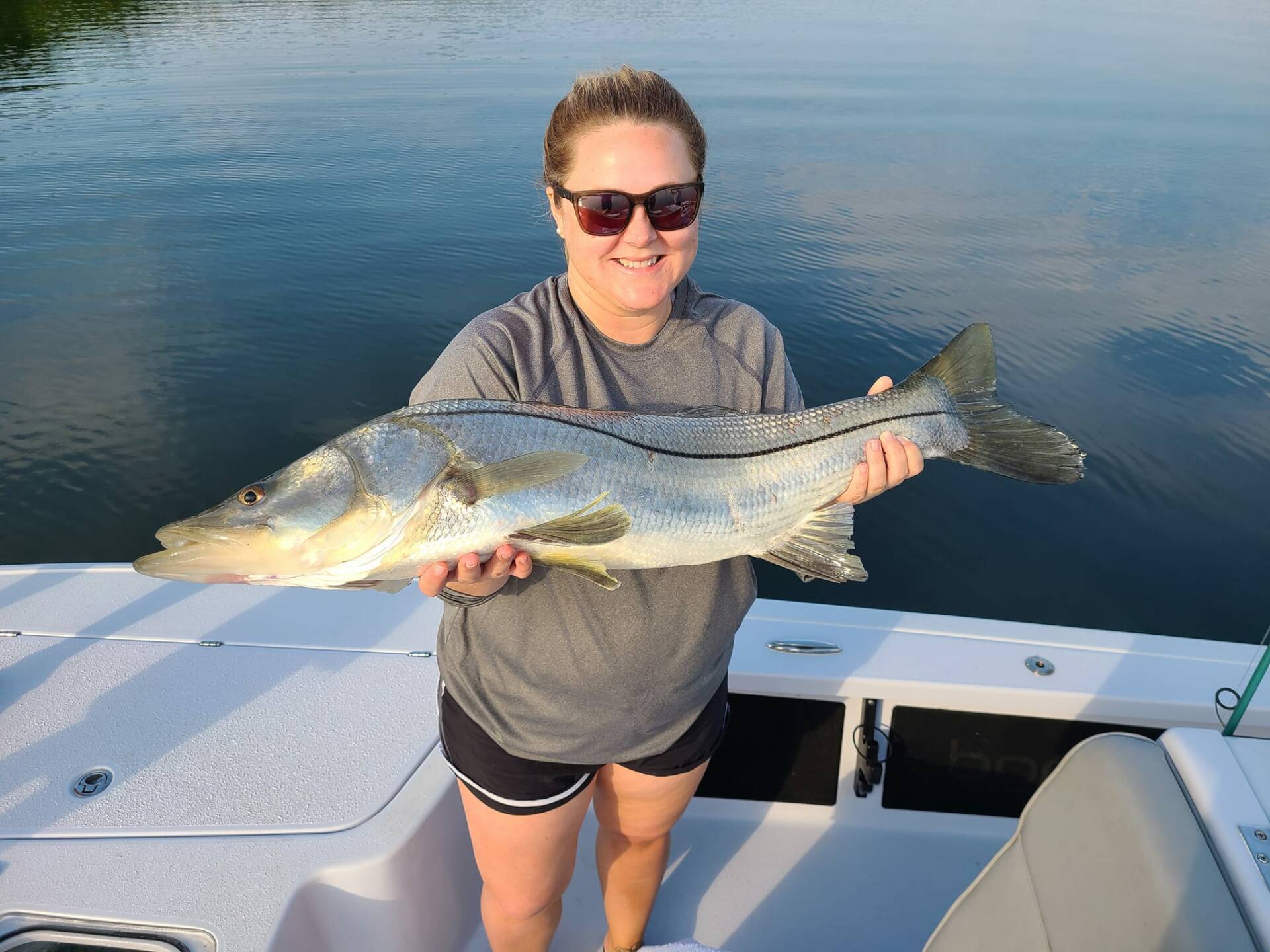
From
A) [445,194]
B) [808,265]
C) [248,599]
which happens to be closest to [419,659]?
[248,599]

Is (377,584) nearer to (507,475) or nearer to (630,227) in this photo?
(507,475)

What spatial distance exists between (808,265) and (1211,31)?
32.7 m

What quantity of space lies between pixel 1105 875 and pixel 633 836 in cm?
138

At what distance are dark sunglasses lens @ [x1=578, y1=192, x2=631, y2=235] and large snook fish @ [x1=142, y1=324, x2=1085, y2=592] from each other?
504 millimetres

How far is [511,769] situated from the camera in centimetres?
219

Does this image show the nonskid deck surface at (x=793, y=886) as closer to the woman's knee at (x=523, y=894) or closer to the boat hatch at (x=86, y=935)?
the woman's knee at (x=523, y=894)

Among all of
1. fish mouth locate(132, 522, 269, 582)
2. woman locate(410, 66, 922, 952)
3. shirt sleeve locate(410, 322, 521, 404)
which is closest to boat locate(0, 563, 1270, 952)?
woman locate(410, 66, 922, 952)

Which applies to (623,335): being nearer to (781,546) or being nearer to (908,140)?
(781,546)

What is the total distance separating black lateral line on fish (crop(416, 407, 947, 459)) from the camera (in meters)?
2.19

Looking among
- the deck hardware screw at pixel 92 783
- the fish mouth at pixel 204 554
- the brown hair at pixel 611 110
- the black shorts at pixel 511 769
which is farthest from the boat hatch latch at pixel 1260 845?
the deck hardware screw at pixel 92 783

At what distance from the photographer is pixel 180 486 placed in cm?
803

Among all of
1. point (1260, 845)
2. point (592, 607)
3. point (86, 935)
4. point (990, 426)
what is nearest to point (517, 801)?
point (592, 607)

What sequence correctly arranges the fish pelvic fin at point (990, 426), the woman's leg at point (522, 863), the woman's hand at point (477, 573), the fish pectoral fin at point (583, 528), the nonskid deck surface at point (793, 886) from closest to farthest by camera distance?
the woman's hand at point (477, 573) < the fish pectoral fin at point (583, 528) < the woman's leg at point (522, 863) < the fish pelvic fin at point (990, 426) < the nonskid deck surface at point (793, 886)

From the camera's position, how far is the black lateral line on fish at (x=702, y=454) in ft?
7.20
